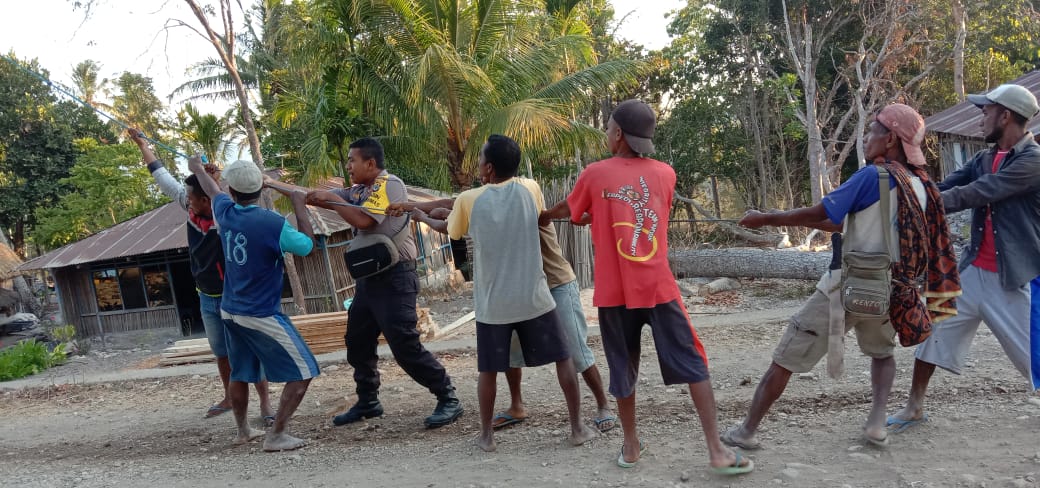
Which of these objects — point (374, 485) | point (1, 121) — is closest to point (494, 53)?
point (374, 485)

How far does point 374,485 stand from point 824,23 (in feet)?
62.3

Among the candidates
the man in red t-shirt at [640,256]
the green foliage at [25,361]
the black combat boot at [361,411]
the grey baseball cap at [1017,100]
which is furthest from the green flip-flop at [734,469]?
the green foliage at [25,361]

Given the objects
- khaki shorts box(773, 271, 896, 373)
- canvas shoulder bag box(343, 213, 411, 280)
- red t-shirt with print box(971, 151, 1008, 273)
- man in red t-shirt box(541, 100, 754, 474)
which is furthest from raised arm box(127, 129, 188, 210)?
red t-shirt with print box(971, 151, 1008, 273)

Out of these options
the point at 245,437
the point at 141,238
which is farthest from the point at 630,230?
the point at 141,238

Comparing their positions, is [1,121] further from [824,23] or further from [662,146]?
[824,23]

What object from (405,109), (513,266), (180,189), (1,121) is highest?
(1,121)

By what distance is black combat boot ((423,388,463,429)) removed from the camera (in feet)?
15.3

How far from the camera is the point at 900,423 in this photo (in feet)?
12.7

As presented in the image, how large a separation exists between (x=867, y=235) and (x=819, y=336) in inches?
21.5

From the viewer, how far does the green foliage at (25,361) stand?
9.69m

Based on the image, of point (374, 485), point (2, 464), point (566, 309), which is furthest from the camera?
point (2, 464)

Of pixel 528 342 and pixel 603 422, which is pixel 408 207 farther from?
pixel 603 422

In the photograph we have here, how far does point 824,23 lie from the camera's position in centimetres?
1898

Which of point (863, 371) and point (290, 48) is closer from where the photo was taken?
point (863, 371)
